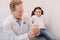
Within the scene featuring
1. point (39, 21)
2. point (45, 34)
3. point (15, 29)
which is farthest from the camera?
point (39, 21)

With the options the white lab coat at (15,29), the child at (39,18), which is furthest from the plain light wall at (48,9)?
the white lab coat at (15,29)

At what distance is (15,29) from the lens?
1.21 meters

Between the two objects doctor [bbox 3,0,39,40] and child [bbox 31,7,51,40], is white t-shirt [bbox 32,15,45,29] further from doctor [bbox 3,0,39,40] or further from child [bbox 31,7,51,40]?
doctor [bbox 3,0,39,40]

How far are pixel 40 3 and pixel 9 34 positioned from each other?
1.51m

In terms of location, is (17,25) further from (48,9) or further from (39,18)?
(48,9)

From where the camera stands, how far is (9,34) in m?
1.17

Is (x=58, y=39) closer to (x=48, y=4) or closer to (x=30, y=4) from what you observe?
(x=48, y=4)

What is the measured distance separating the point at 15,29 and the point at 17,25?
0.04 metres

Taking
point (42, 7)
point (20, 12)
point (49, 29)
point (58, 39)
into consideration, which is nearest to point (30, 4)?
point (42, 7)

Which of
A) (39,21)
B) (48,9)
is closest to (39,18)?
(39,21)

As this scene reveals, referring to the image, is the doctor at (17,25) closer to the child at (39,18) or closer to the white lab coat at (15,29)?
the white lab coat at (15,29)

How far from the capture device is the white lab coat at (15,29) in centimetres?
116

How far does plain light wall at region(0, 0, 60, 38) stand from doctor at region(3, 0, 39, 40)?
1.02 m

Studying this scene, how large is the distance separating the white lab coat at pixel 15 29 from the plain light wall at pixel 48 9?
1.02 m
